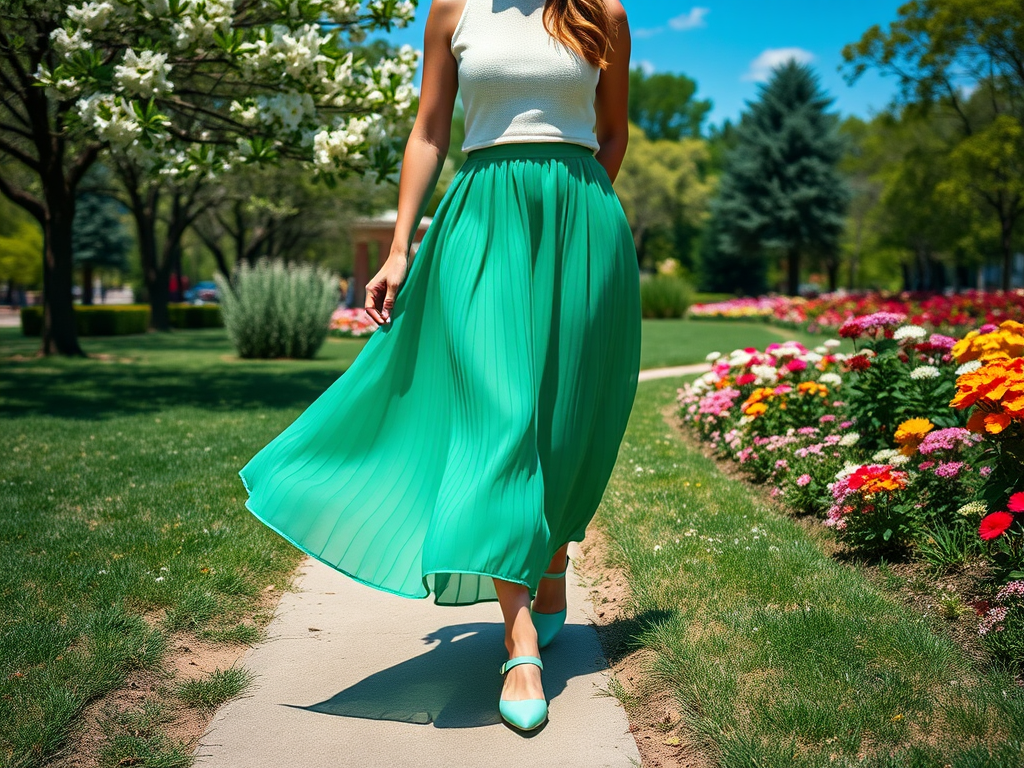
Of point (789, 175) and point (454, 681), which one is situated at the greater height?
point (789, 175)

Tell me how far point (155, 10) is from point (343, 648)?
6.29 m

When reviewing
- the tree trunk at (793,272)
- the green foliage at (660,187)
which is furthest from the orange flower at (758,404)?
the green foliage at (660,187)

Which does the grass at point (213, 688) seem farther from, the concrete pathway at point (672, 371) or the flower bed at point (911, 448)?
the concrete pathway at point (672, 371)

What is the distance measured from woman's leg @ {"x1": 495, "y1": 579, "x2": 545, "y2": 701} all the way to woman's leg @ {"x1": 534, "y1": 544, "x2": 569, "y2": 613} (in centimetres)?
46

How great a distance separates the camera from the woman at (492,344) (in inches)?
97.4

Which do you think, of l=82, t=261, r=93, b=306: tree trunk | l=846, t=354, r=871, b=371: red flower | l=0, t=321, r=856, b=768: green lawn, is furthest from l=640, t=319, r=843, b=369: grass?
l=82, t=261, r=93, b=306: tree trunk

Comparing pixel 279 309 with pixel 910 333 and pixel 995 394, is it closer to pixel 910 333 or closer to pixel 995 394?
pixel 910 333

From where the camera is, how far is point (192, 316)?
29.0 m

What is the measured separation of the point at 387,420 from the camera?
270 cm

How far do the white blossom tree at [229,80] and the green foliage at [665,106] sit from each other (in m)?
75.7

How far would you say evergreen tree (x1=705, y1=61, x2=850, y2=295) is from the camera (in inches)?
1443

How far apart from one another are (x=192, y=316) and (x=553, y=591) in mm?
28149

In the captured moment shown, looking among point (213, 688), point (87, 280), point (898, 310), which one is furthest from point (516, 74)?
point (87, 280)

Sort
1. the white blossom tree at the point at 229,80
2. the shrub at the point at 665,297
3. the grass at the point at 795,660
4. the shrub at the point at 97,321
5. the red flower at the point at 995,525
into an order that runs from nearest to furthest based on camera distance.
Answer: the grass at the point at 795,660
the red flower at the point at 995,525
the white blossom tree at the point at 229,80
the shrub at the point at 97,321
the shrub at the point at 665,297
